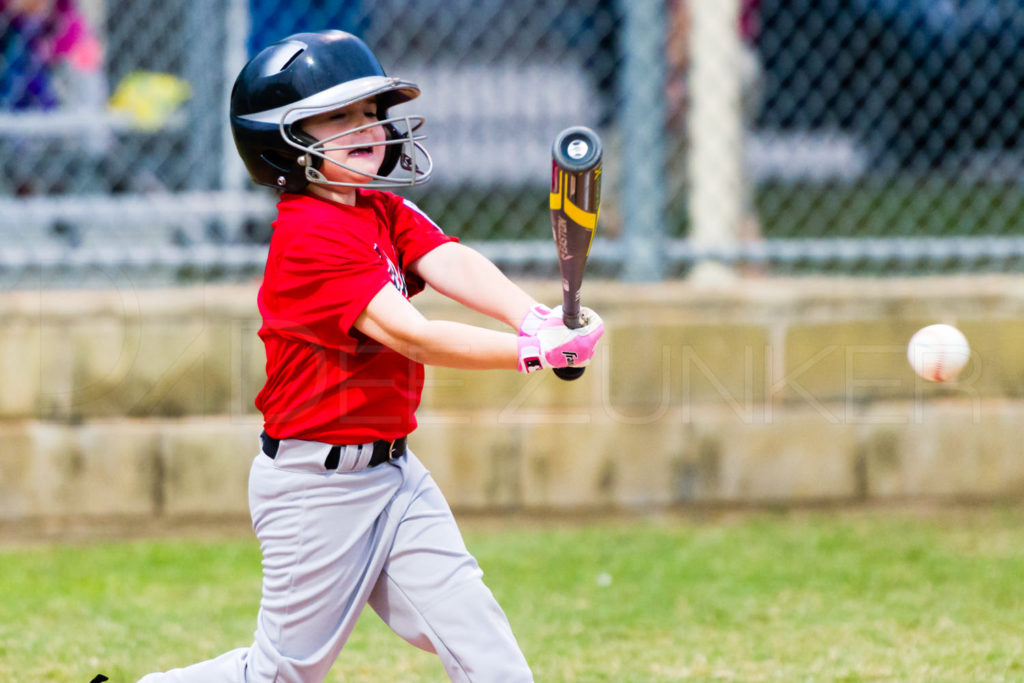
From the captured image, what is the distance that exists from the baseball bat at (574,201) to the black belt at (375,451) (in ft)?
1.60

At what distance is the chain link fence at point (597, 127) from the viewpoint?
201 inches

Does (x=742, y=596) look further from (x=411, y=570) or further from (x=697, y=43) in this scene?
(x=697, y=43)

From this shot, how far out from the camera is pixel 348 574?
9.12 ft

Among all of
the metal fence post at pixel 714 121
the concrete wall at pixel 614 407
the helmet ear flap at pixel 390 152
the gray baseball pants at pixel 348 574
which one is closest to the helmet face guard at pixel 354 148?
the helmet ear flap at pixel 390 152

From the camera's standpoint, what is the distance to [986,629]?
3.80 m

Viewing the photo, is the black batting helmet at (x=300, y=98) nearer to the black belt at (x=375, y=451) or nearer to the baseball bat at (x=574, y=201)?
the baseball bat at (x=574, y=201)

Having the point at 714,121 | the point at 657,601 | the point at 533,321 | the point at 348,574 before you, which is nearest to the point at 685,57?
the point at 714,121

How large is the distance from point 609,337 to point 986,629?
184cm

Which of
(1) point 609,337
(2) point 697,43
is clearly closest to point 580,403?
(1) point 609,337

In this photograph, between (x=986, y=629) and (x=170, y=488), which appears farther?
(x=170, y=488)

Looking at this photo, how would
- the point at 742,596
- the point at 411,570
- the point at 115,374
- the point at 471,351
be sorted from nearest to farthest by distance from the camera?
the point at 471,351
the point at 411,570
the point at 742,596
the point at 115,374

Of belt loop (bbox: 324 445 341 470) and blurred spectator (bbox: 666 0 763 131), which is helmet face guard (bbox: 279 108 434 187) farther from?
blurred spectator (bbox: 666 0 763 131)

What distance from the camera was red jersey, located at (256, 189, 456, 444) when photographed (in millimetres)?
2672

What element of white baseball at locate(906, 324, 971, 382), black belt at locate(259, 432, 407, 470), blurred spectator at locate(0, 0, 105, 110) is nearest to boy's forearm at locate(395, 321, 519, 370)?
black belt at locate(259, 432, 407, 470)
